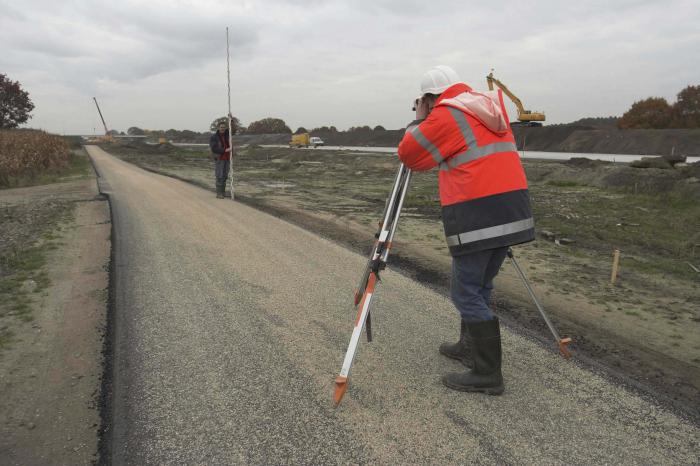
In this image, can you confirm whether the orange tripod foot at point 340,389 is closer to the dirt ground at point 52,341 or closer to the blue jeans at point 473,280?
the blue jeans at point 473,280

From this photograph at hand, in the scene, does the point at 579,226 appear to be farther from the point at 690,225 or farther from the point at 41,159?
the point at 41,159

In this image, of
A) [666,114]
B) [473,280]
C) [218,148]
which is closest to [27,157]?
[218,148]

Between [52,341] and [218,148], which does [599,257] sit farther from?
[218,148]

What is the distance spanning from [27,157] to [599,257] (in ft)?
68.3

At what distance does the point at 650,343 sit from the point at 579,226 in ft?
18.9

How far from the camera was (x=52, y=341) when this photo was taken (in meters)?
3.71

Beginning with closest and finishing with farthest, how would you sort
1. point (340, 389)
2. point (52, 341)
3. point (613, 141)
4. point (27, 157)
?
point (340, 389) → point (52, 341) → point (27, 157) → point (613, 141)

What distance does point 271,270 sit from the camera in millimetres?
5738

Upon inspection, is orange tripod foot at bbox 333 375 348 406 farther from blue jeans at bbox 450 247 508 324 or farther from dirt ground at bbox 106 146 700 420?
dirt ground at bbox 106 146 700 420

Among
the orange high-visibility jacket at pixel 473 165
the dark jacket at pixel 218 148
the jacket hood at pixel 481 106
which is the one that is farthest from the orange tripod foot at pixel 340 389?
the dark jacket at pixel 218 148

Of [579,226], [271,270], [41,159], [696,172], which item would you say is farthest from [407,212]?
[41,159]

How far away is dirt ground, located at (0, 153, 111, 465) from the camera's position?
2559 mm

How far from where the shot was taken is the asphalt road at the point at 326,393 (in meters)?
2.49

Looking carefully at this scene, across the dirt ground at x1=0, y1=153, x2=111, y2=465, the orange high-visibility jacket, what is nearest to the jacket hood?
the orange high-visibility jacket
